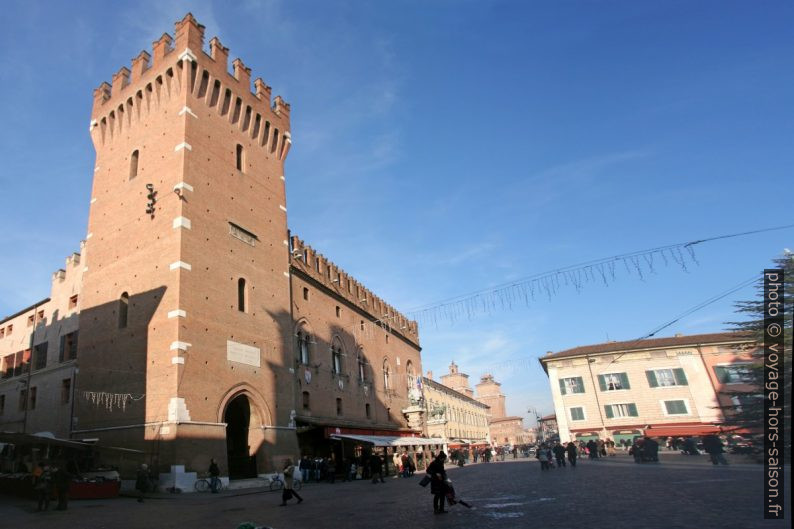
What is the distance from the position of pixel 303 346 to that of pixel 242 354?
6.05 meters

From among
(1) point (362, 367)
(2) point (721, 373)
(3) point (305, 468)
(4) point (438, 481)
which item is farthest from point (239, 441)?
(2) point (721, 373)

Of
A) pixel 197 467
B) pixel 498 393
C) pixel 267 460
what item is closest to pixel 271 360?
pixel 267 460

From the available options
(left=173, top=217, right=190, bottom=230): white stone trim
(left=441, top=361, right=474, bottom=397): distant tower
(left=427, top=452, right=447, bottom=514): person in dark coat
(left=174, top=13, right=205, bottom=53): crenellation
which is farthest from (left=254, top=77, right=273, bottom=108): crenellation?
(left=441, top=361, right=474, bottom=397): distant tower

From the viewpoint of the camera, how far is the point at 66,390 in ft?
76.0

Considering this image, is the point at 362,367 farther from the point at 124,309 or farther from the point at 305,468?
the point at 124,309

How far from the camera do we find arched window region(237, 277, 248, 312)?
21125 millimetres

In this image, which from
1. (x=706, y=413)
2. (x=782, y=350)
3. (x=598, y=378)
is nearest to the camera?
(x=782, y=350)

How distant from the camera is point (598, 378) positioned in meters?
43.2

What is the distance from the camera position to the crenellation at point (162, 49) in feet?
74.8

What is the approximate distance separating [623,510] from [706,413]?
38.1m

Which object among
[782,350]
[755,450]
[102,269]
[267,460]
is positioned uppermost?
[102,269]

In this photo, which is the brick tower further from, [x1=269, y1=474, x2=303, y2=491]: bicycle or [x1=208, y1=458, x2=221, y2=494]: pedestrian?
[x1=269, y1=474, x2=303, y2=491]: bicycle

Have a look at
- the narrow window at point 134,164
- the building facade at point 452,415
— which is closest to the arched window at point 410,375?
the building facade at point 452,415

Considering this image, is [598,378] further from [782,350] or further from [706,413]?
[782,350]
